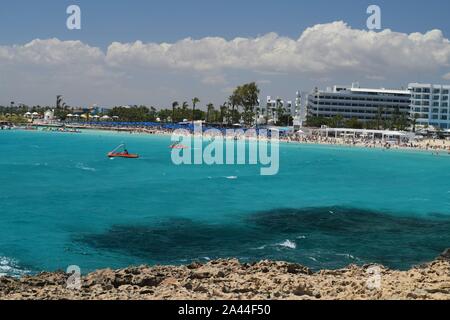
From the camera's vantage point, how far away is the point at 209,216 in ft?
125

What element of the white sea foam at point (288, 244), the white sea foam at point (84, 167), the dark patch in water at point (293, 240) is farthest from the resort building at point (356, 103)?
the white sea foam at point (288, 244)

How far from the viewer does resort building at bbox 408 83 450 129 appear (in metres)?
161

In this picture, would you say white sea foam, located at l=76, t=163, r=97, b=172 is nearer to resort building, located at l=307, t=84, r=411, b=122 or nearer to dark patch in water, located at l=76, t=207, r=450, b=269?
dark patch in water, located at l=76, t=207, r=450, b=269

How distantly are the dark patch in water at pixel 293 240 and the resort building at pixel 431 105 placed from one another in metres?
131

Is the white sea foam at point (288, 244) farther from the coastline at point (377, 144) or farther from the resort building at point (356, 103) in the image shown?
the resort building at point (356, 103)

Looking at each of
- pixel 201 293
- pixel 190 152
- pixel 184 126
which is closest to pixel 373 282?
pixel 201 293

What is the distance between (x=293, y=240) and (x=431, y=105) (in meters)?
144

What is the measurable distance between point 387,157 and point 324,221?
7254 centimetres

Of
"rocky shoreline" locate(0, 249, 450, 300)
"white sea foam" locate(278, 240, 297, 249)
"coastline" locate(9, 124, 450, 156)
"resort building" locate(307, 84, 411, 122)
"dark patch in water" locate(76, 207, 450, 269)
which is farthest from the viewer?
"resort building" locate(307, 84, 411, 122)

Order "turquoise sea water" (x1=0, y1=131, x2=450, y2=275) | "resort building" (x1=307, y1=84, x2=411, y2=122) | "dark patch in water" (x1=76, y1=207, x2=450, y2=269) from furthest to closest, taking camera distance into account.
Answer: "resort building" (x1=307, y1=84, x2=411, y2=122), "turquoise sea water" (x1=0, y1=131, x2=450, y2=275), "dark patch in water" (x1=76, y1=207, x2=450, y2=269)

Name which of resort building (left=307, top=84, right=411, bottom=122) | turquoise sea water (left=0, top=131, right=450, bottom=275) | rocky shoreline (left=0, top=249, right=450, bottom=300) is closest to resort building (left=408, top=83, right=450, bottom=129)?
resort building (left=307, top=84, right=411, bottom=122)

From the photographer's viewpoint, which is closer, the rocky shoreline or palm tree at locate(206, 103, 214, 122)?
the rocky shoreline

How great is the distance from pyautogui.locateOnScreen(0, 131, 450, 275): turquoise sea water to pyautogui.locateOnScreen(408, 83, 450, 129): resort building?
94.1 meters

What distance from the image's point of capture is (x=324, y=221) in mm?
37281
